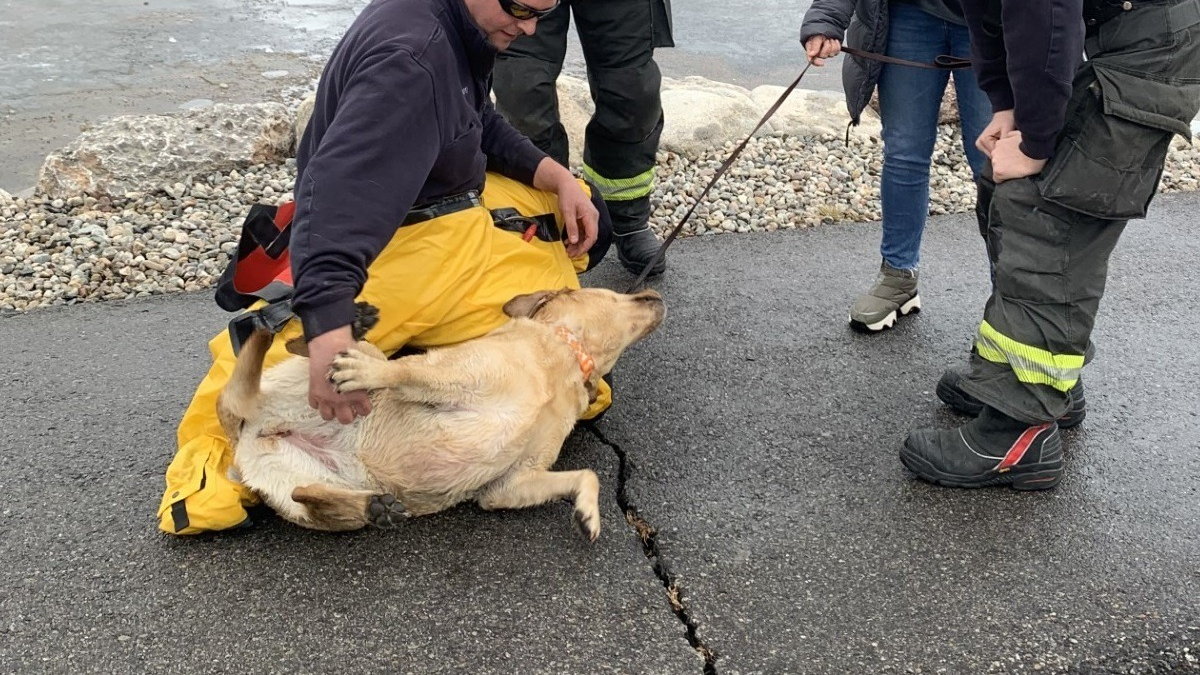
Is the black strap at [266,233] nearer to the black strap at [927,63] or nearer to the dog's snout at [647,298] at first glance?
the dog's snout at [647,298]

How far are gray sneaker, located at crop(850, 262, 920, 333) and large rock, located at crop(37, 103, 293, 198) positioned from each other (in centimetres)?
403

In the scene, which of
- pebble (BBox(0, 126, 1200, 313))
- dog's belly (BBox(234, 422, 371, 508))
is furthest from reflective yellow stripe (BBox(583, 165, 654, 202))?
dog's belly (BBox(234, 422, 371, 508))

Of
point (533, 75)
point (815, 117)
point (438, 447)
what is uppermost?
point (533, 75)

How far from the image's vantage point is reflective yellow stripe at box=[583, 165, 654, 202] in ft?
15.4

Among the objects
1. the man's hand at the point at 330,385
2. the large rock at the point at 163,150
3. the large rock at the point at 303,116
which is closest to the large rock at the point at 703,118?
the large rock at the point at 303,116

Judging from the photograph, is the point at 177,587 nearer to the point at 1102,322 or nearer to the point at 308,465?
the point at 308,465

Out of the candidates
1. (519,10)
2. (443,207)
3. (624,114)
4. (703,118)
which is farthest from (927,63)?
(703,118)

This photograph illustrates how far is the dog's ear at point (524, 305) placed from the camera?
3.20 metres

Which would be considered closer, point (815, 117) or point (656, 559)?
point (656, 559)

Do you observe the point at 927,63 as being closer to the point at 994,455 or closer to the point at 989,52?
the point at 989,52

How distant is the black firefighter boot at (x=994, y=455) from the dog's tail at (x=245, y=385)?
7.35 ft

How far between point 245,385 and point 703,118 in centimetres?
480

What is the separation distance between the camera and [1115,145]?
2.72m

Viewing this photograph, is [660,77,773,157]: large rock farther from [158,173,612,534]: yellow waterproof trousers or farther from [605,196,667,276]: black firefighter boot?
[158,173,612,534]: yellow waterproof trousers
